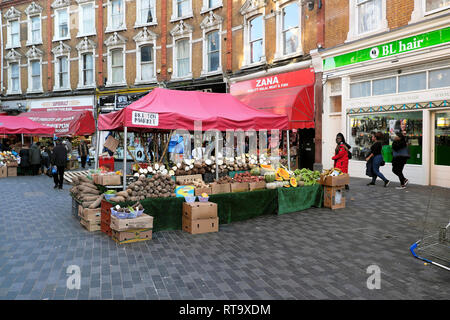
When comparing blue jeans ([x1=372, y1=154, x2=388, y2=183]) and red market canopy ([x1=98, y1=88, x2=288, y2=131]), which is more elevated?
red market canopy ([x1=98, y1=88, x2=288, y2=131])

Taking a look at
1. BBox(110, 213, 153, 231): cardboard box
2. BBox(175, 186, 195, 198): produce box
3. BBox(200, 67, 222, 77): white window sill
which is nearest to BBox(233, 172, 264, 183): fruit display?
BBox(175, 186, 195, 198): produce box

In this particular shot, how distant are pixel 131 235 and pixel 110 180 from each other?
8.21 ft

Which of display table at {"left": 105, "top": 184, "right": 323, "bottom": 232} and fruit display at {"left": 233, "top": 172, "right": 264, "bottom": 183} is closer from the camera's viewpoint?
display table at {"left": 105, "top": 184, "right": 323, "bottom": 232}

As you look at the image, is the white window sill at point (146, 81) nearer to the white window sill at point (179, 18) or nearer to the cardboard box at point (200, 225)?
the white window sill at point (179, 18)

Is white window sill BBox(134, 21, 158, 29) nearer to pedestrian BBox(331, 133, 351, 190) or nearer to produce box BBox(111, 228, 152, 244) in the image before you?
pedestrian BBox(331, 133, 351, 190)

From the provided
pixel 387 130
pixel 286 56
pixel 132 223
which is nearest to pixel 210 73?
pixel 286 56

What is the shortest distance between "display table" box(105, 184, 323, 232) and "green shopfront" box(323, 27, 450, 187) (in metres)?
4.67

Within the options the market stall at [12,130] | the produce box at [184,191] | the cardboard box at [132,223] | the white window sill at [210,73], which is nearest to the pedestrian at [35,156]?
the market stall at [12,130]

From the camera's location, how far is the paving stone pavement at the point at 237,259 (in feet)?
12.8

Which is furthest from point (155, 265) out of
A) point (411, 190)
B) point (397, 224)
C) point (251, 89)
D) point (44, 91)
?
point (44, 91)

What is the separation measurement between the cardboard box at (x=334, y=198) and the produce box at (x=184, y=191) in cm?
370

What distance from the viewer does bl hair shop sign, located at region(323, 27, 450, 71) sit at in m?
10.1

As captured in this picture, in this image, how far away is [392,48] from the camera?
37.3 ft

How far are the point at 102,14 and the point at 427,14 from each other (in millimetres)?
20952
